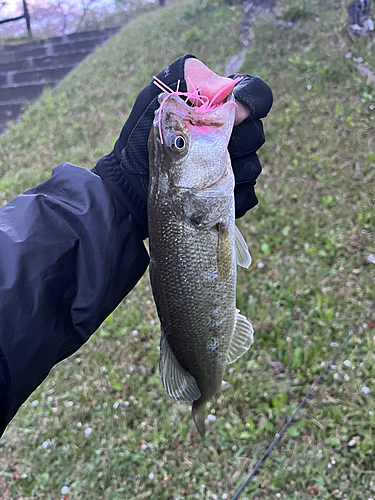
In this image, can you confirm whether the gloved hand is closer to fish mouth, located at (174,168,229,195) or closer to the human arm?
the human arm

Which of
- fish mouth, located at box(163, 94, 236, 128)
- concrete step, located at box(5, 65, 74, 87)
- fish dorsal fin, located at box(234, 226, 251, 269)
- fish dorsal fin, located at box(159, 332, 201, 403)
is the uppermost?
concrete step, located at box(5, 65, 74, 87)

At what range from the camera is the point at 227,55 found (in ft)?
23.3

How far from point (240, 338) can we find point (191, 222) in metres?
0.89

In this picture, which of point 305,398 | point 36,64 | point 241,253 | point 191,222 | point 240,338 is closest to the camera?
point 191,222

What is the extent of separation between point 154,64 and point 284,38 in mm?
3485

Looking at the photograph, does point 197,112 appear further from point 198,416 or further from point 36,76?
point 36,76

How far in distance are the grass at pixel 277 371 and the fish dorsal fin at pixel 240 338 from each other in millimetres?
1154

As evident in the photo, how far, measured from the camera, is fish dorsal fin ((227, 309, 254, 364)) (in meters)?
2.19

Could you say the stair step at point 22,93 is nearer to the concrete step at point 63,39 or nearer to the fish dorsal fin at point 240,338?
the concrete step at point 63,39

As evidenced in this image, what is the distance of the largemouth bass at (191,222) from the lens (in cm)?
167

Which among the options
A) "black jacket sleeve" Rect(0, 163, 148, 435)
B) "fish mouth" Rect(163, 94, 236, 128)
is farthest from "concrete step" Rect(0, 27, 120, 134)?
"fish mouth" Rect(163, 94, 236, 128)

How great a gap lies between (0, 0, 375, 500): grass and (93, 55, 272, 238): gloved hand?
1741mm

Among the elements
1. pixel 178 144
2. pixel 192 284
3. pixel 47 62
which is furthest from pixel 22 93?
pixel 192 284

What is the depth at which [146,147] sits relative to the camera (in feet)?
7.00
